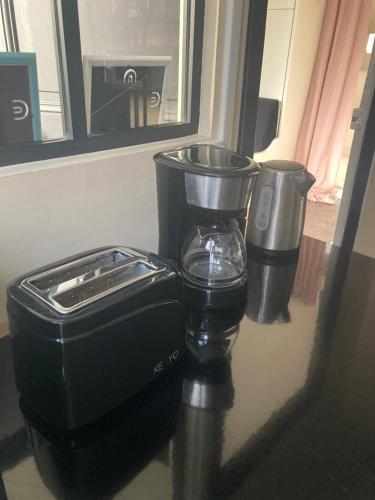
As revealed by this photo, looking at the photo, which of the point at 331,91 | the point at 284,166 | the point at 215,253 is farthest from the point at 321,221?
the point at 215,253

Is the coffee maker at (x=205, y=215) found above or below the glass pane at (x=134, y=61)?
below

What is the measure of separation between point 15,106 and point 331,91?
2.99m

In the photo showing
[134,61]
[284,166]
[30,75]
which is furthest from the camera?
[284,166]

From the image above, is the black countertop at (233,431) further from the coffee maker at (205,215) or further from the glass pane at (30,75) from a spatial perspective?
the glass pane at (30,75)

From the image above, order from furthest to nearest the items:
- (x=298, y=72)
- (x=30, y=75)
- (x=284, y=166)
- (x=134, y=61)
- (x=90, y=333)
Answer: (x=298, y=72), (x=284, y=166), (x=134, y=61), (x=30, y=75), (x=90, y=333)

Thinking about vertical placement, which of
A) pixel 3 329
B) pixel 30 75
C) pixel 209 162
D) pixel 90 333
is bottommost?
pixel 3 329

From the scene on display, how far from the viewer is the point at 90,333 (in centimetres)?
52

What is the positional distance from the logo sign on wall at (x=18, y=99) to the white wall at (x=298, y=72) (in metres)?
2.49

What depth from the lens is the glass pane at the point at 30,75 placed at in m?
0.73

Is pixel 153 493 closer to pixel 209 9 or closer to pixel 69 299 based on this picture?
pixel 69 299

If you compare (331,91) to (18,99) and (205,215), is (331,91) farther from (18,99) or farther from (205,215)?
(18,99)

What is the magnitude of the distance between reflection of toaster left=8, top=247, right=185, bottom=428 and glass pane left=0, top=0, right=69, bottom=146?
0.30m

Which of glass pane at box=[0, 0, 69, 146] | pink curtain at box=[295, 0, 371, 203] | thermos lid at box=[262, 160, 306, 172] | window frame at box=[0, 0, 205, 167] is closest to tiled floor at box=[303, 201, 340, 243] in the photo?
pink curtain at box=[295, 0, 371, 203]

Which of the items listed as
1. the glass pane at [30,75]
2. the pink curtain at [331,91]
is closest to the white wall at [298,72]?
the pink curtain at [331,91]
